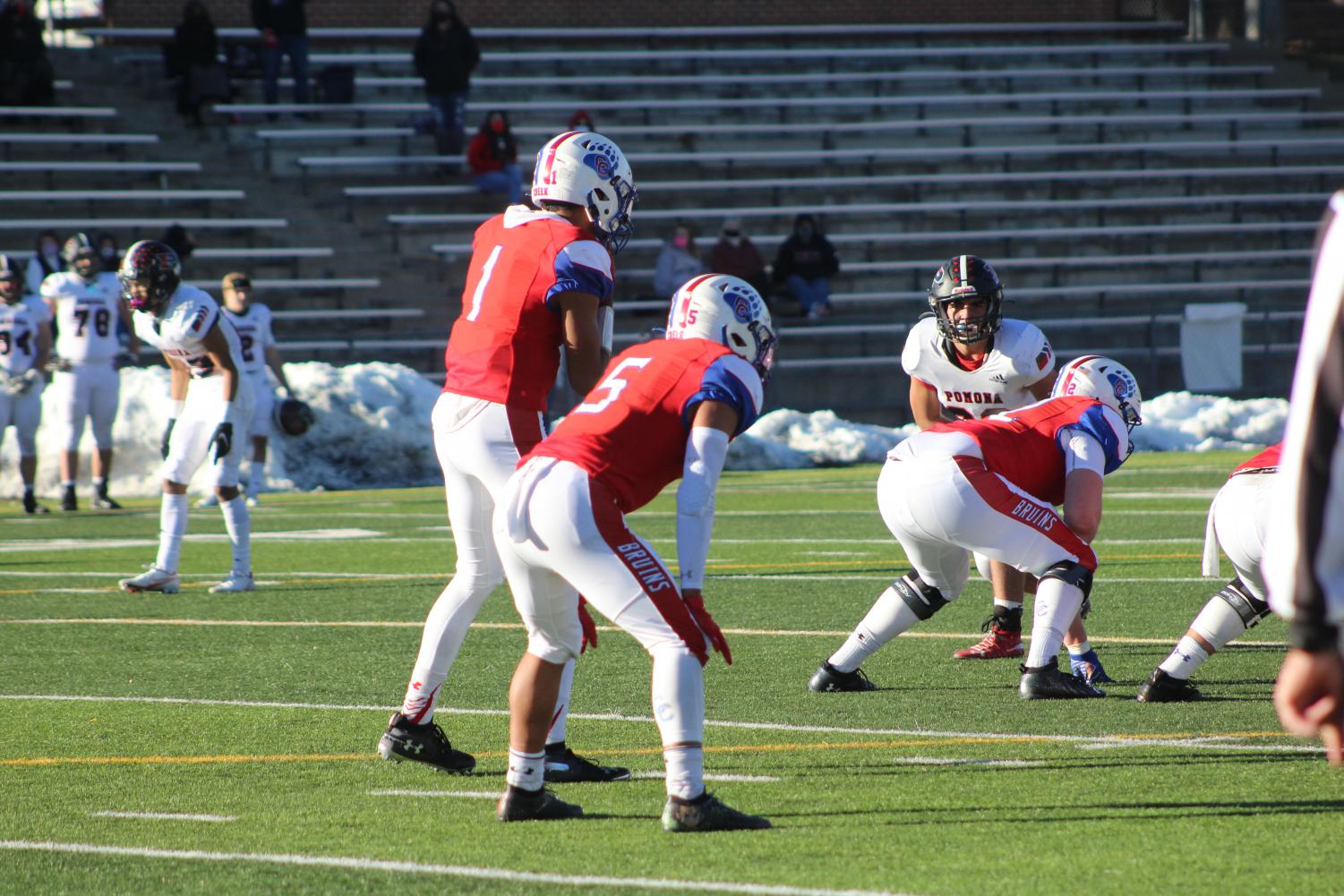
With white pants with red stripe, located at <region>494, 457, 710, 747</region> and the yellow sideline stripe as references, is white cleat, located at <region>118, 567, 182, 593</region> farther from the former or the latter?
white pants with red stripe, located at <region>494, 457, 710, 747</region>

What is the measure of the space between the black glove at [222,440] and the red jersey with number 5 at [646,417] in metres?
5.41

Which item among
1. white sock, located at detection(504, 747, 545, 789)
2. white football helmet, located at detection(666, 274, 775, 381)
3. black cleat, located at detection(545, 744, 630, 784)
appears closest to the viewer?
white sock, located at detection(504, 747, 545, 789)

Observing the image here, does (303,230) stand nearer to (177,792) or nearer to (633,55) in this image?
(633,55)

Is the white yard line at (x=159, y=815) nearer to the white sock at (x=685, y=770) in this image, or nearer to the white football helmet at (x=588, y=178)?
the white sock at (x=685, y=770)

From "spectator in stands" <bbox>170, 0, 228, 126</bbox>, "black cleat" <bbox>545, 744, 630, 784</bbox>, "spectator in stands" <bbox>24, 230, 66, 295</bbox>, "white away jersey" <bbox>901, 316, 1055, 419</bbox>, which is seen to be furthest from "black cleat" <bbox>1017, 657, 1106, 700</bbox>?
"spectator in stands" <bbox>170, 0, 228, 126</bbox>

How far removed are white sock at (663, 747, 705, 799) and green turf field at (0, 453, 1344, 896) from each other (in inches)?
4.5

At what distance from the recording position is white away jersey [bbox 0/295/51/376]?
1650 centimetres

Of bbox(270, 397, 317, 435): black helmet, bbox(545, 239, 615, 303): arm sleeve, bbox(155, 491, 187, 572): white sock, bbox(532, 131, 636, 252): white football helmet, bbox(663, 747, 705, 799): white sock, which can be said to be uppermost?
bbox(532, 131, 636, 252): white football helmet

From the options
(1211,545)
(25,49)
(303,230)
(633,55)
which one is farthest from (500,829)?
(633,55)

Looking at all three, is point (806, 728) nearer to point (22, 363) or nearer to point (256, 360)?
point (256, 360)

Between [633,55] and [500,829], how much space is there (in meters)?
23.7

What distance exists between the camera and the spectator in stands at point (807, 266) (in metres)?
22.2

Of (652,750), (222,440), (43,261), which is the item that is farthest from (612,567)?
(43,261)

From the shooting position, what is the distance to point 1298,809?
15.3 ft
